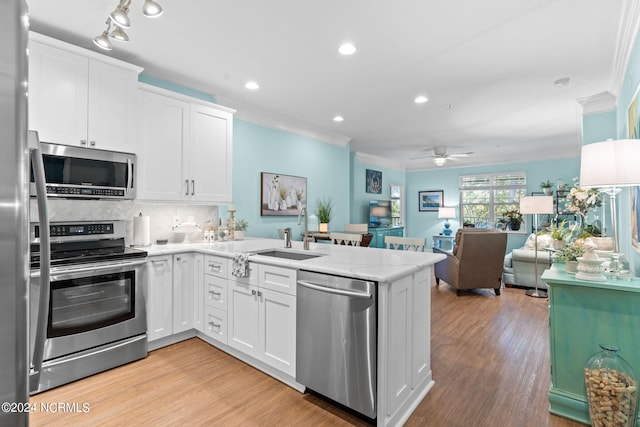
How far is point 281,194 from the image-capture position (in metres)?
4.78

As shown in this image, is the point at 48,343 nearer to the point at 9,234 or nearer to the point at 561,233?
the point at 9,234

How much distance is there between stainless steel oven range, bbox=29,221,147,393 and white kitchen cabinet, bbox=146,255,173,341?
97mm

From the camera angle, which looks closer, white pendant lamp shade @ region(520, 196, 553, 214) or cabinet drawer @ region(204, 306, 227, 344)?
cabinet drawer @ region(204, 306, 227, 344)

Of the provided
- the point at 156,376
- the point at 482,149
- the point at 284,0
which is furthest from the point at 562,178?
the point at 156,376

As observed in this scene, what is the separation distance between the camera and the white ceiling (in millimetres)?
2285

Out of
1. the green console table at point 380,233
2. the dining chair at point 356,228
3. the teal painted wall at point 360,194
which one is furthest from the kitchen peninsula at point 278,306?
the teal painted wall at point 360,194

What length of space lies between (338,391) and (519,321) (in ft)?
9.33

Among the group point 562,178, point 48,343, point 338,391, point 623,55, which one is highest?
point 623,55

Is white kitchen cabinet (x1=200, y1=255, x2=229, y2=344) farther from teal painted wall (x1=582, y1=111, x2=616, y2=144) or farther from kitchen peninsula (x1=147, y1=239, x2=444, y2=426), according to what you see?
teal painted wall (x1=582, y1=111, x2=616, y2=144)

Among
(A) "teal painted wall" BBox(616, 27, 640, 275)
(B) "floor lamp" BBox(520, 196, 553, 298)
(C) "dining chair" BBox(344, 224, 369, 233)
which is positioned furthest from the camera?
(C) "dining chair" BBox(344, 224, 369, 233)

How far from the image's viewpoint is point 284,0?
2170mm

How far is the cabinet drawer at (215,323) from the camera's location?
2.81 m

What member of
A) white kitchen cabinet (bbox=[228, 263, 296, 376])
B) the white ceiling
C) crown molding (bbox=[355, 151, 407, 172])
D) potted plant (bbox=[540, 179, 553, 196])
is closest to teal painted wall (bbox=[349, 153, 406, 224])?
crown molding (bbox=[355, 151, 407, 172])

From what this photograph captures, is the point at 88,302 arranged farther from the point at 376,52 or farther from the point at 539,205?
the point at 539,205
